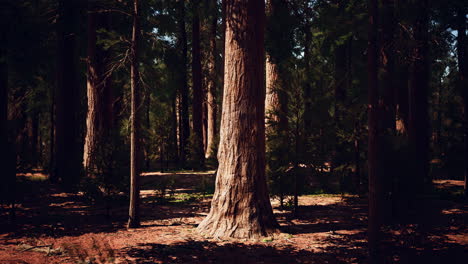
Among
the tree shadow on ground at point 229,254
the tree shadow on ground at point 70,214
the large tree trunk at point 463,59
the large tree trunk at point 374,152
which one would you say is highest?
the large tree trunk at point 463,59

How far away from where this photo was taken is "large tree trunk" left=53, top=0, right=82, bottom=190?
13.6m

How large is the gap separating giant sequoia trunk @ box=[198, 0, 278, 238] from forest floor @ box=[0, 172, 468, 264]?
1.73 feet

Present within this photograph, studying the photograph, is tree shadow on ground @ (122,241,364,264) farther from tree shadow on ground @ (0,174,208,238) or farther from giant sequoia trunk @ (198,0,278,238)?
tree shadow on ground @ (0,174,208,238)

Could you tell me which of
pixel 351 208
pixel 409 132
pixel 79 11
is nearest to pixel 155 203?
pixel 351 208

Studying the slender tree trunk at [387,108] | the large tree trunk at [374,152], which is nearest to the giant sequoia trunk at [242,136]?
the large tree trunk at [374,152]

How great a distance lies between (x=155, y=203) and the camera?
1174 cm

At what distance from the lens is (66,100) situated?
14000mm

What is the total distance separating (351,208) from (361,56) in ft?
19.2

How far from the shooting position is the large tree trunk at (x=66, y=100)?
44.7 ft

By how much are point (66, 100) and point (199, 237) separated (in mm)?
9699

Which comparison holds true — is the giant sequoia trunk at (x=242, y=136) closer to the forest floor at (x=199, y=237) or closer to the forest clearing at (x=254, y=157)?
the forest clearing at (x=254, y=157)

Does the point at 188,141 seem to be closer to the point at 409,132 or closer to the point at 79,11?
the point at 79,11

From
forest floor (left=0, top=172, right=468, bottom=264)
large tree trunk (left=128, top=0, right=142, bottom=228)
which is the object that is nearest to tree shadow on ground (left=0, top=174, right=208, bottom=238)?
forest floor (left=0, top=172, right=468, bottom=264)

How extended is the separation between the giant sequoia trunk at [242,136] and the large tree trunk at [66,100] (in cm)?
807
